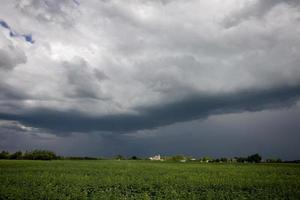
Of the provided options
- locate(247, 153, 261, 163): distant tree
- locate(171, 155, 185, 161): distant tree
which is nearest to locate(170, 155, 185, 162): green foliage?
locate(171, 155, 185, 161): distant tree

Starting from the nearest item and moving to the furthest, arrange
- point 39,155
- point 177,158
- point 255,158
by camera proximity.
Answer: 1. point 255,158
2. point 39,155
3. point 177,158

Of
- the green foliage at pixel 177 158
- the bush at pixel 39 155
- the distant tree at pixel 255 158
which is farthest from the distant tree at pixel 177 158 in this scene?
the bush at pixel 39 155

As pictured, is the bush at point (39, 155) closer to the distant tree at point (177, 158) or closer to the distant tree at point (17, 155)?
the distant tree at point (17, 155)

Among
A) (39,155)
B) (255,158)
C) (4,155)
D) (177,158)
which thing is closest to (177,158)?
(177,158)

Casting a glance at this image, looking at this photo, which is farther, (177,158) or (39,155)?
(177,158)

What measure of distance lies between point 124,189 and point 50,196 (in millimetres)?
9031

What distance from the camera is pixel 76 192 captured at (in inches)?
1259

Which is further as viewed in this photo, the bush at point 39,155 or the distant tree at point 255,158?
the bush at point 39,155

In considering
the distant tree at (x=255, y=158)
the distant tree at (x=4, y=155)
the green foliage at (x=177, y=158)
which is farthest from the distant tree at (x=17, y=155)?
the distant tree at (x=255, y=158)

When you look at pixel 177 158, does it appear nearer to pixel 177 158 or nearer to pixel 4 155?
pixel 177 158

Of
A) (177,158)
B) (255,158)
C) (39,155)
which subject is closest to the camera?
(255,158)

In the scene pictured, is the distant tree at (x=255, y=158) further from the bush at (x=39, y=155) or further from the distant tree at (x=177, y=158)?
the bush at (x=39, y=155)

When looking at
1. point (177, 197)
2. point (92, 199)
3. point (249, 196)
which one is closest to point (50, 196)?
point (92, 199)

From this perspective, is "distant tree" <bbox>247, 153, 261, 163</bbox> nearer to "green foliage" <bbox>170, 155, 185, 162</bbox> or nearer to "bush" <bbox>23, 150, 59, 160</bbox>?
"green foliage" <bbox>170, 155, 185, 162</bbox>
